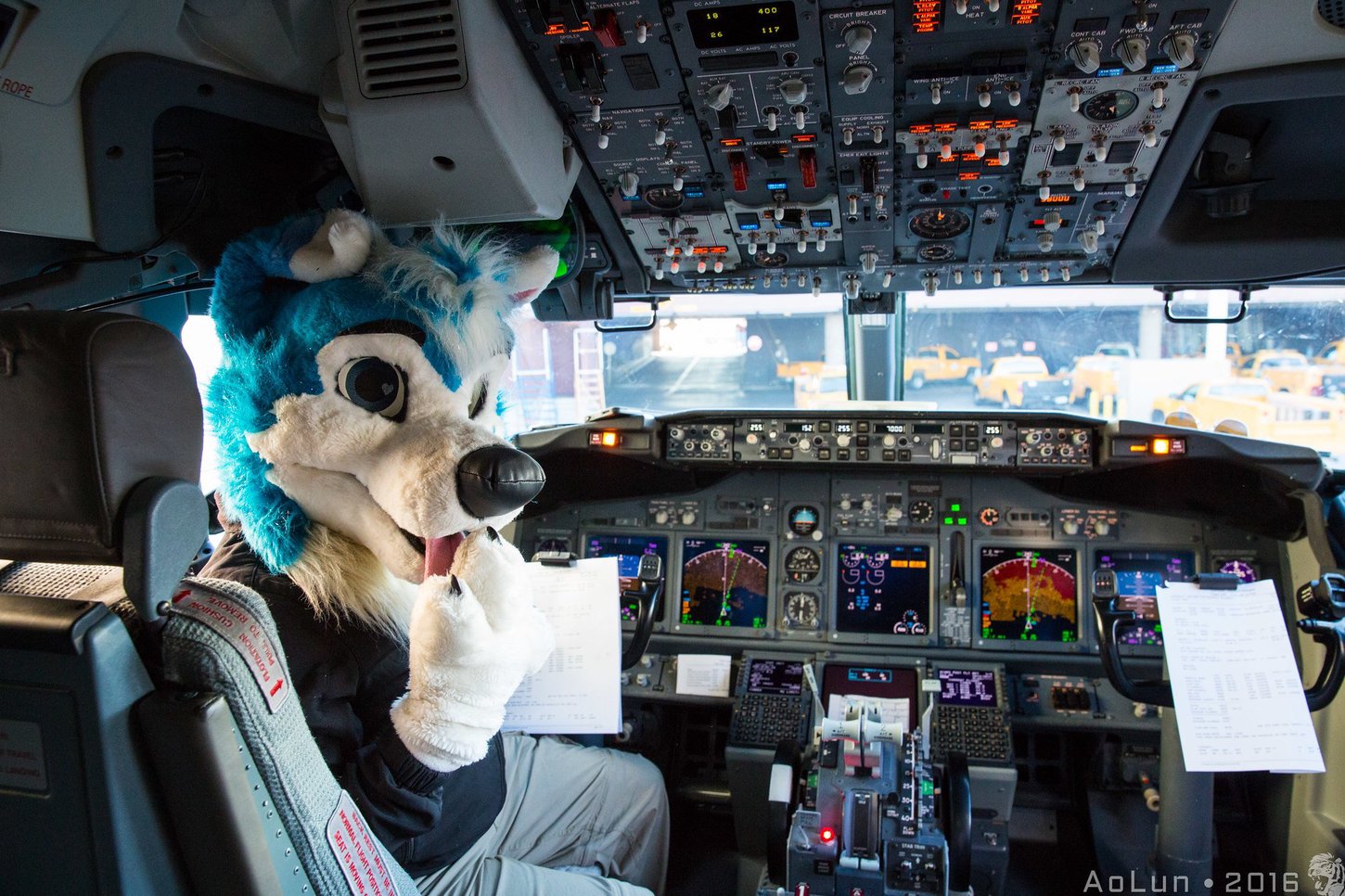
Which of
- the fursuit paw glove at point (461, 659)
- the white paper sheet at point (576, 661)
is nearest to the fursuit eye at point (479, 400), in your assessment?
the fursuit paw glove at point (461, 659)

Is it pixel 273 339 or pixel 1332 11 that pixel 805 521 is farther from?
pixel 273 339

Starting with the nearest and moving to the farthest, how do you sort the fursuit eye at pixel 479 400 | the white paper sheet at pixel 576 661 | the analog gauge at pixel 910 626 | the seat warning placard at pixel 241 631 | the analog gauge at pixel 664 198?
the seat warning placard at pixel 241 631
the fursuit eye at pixel 479 400
the white paper sheet at pixel 576 661
the analog gauge at pixel 664 198
the analog gauge at pixel 910 626

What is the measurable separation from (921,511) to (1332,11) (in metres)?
1.86

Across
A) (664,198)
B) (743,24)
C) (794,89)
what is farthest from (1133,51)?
(664,198)

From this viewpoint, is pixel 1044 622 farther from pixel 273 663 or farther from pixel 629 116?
pixel 273 663

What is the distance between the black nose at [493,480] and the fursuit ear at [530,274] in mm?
443

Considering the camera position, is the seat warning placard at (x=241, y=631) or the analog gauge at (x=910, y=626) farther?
the analog gauge at (x=910, y=626)

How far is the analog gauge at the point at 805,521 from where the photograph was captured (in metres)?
3.28

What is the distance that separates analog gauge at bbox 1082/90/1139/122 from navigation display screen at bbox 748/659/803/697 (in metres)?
1.93

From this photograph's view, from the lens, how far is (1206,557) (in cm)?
300

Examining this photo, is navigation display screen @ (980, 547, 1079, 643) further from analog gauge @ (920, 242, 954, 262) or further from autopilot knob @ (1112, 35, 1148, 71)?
autopilot knob @ (1112, 35, 1148, 71)

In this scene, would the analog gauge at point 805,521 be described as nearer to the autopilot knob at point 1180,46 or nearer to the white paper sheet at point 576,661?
the white paper sheet at point 576,661

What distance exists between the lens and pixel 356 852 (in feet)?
3.46

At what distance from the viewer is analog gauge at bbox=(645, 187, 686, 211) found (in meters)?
2.45
